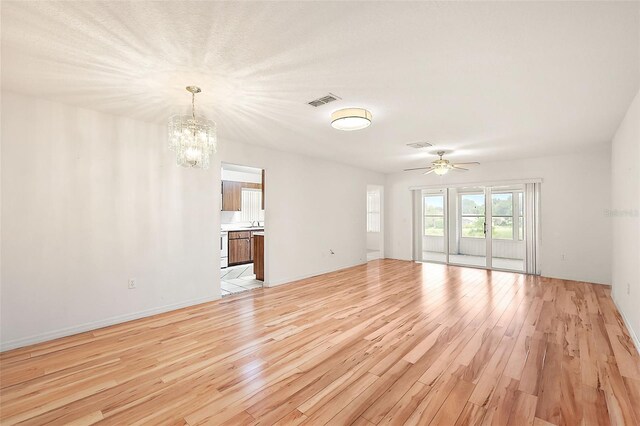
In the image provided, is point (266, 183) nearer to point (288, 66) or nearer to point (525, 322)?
point (288, 66)

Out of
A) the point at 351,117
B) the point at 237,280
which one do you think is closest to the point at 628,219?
the point at 351,117

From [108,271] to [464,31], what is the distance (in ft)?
14.6

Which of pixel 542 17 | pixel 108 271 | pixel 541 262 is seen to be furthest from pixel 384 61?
pixel 541 262

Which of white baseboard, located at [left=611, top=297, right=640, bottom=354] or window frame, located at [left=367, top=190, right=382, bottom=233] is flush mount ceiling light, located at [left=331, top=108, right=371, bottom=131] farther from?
window frame, located at [left=367, top=190, right=382, bottom=233]

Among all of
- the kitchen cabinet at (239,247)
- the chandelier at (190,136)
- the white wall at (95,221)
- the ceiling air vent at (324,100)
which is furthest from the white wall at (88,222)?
the kitchen cabinet at (239,247)

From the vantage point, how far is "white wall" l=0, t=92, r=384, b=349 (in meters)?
2.94

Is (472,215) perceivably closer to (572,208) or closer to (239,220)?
(572,208)

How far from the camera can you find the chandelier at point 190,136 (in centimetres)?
279

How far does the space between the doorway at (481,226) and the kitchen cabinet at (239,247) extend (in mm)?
4810

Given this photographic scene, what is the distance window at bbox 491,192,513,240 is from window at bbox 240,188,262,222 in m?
6.41

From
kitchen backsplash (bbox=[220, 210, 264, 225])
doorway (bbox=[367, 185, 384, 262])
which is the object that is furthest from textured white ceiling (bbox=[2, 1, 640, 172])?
doorway (bbox=[367, 185, 384, 262])

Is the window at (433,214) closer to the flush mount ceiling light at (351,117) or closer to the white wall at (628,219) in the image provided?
the white wall at (628,219)

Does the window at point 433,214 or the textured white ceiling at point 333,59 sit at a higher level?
the textured white ceiling at point 333,59

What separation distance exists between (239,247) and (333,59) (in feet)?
19.9
